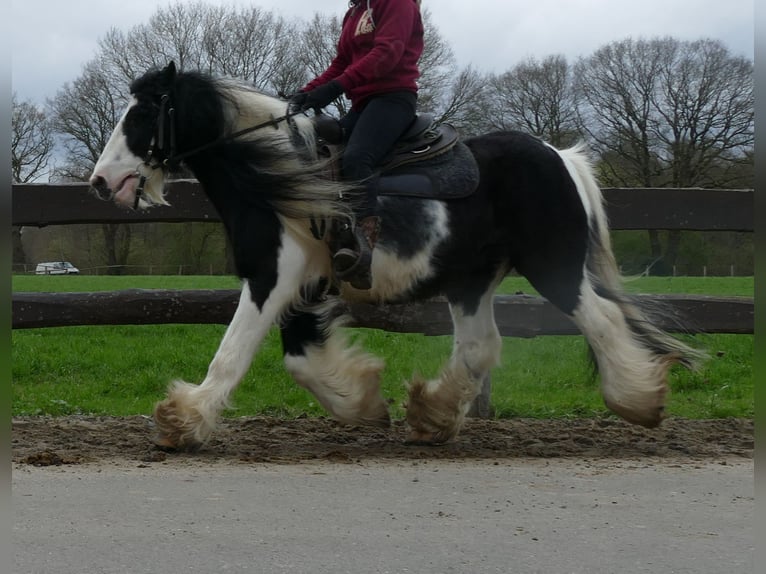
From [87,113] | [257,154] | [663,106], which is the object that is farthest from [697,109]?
[257,154]

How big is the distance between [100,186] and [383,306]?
2.23 meters

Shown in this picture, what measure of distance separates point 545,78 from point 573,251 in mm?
29653

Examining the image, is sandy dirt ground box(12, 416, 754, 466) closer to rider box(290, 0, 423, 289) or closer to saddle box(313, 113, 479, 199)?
rider box(290, 0, 423, 289)

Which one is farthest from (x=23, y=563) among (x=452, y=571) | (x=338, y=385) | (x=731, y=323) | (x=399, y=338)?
A: (x=399, y=338)

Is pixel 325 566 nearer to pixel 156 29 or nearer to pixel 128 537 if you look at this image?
pixel 128 537

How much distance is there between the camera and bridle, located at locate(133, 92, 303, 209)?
5246mm

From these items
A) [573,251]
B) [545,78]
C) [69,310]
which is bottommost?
[69,310]

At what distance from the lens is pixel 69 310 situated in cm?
659

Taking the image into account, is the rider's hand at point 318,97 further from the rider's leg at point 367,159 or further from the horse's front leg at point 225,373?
the horse's front leg at point 225,373

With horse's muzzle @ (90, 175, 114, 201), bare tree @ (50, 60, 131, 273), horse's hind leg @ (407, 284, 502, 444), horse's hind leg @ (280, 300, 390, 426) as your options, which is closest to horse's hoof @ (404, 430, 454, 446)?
horse's hind leg @ (407, 284, 502, 444)

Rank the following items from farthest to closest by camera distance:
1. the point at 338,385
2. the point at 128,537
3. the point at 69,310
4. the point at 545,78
→ the point at 545,78, the point at 69,310, the point at 338,385, the point at 128,537

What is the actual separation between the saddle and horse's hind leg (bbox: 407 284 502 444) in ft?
2.78

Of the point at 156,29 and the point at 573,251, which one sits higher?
the point at 156,29

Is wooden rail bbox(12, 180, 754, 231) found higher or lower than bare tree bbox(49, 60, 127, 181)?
lower
